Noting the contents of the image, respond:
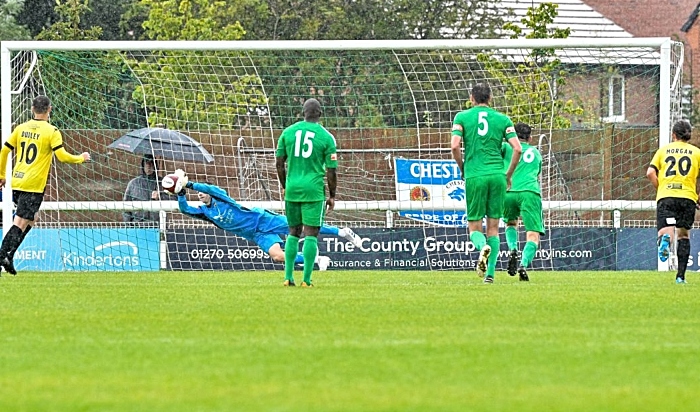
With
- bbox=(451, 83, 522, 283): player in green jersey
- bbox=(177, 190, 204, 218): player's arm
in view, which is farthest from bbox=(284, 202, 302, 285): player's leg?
bbox=(177, 190, 204, 218): player's arm

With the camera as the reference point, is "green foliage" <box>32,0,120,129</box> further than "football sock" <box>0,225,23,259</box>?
Yes

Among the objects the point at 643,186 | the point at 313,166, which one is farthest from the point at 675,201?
the point at 643,186

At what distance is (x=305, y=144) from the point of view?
516 inches

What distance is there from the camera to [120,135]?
2289 cm

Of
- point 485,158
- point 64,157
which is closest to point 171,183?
point 64,157

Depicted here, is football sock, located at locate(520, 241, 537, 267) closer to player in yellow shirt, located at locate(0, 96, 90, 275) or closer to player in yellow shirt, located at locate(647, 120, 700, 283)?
player in yellow shirt, located at locate(647, 120, 700, 283)

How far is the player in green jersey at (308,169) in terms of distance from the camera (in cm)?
1313

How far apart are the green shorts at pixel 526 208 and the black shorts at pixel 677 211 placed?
1.81m

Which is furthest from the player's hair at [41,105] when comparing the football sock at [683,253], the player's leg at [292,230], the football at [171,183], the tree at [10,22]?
the tree at [10,22]

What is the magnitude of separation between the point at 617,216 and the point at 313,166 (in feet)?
32.9

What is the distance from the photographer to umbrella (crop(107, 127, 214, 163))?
22047 millimetres

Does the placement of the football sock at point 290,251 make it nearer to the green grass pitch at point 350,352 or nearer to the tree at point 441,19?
the green grass pitch at point 350,352

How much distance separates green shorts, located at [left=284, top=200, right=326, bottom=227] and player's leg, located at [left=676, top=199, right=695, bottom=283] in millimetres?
4224

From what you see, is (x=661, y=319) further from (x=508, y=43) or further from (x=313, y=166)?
(x=508, y=43)
